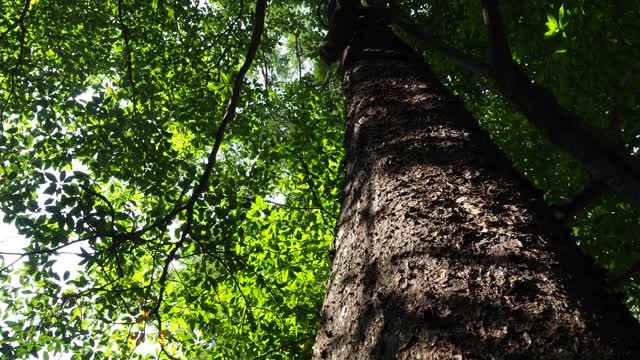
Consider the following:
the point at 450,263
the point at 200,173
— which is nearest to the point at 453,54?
the point at 450,263

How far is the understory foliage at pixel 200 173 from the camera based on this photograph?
3.51 metres

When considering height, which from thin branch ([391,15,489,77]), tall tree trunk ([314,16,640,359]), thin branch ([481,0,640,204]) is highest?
thin branch ([391,15,489,77])

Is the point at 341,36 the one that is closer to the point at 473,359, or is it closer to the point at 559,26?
the point at 559,26

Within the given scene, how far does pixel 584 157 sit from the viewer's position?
1.46 m

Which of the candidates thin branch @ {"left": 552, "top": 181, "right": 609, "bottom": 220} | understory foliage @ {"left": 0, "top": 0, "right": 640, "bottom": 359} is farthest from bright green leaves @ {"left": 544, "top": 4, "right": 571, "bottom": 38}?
thin branch @ {"left": 552, "top": 181, "right": 609, "bottom": 220}

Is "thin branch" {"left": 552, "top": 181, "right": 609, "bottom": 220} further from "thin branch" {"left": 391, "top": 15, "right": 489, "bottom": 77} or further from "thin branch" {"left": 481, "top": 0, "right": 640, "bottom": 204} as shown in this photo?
"thin branch" {"left": 391, "top": 15, "right": 489, "bottom": 77}

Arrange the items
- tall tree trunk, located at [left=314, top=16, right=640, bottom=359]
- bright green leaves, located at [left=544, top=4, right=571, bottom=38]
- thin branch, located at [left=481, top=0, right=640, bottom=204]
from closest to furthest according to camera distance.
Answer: tall tree trunk, located at [left=314, top=16, right=640, bottom=359] → thin branch, located at [left=481, top=0, right=640, bottom=204] → bright green leaves, located at [left=544, top=4, right=571, bottom=38]

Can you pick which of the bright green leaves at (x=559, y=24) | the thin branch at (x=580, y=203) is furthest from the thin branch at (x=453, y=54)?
the bright green leaves at (x=559, y=24)

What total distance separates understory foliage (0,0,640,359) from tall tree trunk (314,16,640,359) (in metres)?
1.51

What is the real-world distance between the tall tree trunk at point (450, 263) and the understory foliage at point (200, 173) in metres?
1.51

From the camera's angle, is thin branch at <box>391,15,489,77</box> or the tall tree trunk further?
thin branch at <box>391,15,489,77</box>

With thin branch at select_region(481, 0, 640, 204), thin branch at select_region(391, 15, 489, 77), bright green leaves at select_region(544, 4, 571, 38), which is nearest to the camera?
thin branch at select_region(481, 0, 640, 204)

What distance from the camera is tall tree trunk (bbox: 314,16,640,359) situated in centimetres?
87

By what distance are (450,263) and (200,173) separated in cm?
483
